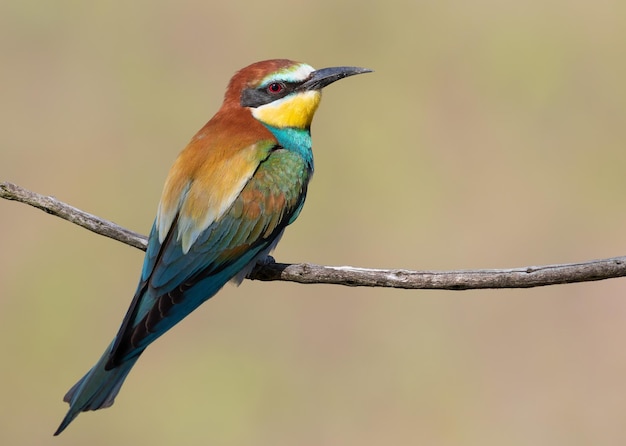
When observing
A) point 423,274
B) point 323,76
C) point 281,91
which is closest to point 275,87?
point 281,91

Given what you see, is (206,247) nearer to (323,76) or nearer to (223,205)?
(223,205)

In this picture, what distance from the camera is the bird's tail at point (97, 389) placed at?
2211mm

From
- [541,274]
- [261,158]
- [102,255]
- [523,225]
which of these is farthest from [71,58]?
[541,274]

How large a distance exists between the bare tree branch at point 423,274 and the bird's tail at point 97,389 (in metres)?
0.30

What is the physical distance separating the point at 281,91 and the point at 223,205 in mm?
404

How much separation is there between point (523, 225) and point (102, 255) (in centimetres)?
178

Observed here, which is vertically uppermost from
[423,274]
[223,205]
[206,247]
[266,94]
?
[266,94]

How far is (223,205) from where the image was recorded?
2.34 metres

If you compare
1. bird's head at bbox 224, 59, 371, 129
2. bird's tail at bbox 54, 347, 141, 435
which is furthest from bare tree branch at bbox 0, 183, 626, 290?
bird's head at bbox 224, 59, 371, 129

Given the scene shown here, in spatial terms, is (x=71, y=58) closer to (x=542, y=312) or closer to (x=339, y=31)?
(x=339, y=31)

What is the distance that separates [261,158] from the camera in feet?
8.02

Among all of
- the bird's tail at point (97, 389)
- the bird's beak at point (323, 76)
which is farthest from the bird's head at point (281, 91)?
the bird's tail at point (97, 389)

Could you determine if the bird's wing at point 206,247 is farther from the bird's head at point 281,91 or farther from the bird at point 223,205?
the bird's head at point 281,91

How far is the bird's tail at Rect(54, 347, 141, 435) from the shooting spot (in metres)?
2.21
